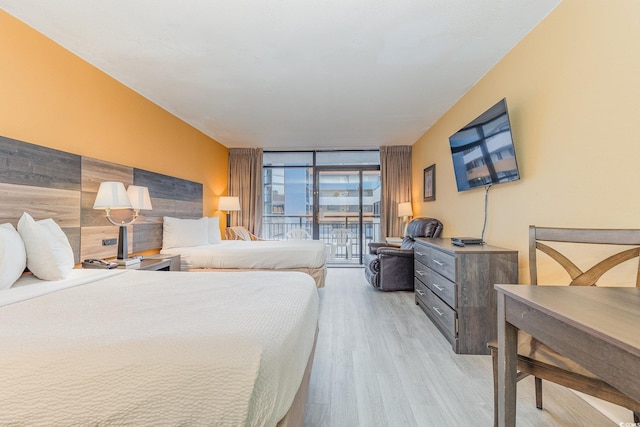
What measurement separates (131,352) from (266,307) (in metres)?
0.50

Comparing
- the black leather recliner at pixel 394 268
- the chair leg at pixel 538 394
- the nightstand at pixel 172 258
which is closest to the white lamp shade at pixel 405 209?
the black leather recliner at pixel 394 268

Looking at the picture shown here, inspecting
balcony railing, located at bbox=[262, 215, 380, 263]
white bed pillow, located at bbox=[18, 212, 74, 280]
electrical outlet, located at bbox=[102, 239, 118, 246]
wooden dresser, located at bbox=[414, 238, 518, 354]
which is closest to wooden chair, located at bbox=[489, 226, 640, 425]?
wooden dresser, located at bbox=[414, 238, 518, 354]

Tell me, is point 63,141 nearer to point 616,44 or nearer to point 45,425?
point 45,425

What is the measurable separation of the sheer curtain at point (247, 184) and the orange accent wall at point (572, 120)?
4.13 meters

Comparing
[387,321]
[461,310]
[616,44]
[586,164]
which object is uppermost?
[616,44]

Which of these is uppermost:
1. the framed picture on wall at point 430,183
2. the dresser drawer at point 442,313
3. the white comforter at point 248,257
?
the framed picture on wall at point 430,183

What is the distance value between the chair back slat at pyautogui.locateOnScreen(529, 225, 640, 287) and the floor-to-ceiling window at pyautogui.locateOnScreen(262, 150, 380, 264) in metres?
4.36

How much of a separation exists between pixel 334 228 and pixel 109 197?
4.50 m

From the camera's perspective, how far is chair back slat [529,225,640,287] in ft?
3.99

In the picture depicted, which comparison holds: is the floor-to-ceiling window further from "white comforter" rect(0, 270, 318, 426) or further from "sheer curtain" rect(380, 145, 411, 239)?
"white comforter" rect(0, 270, 318, 426)

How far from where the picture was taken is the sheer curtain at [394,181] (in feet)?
18.1

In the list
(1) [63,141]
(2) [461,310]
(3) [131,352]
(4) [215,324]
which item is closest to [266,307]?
(4) [215,324]

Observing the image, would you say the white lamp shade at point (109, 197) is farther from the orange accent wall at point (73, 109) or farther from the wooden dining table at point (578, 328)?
the wooden dining table at point (578, 328)

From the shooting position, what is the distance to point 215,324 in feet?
3.20
